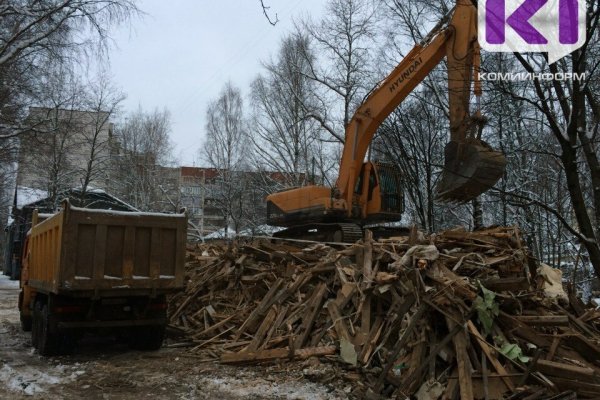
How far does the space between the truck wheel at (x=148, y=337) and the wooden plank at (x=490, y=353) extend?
16.1ft

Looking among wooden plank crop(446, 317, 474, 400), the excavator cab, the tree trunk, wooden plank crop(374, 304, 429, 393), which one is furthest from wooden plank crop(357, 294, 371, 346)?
the excavator cab

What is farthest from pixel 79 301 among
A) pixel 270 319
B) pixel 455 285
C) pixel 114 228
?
pixel 455 285

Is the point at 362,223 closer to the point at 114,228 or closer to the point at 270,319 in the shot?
the point at 270,319

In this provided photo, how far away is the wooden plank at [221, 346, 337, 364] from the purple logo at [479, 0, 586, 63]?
459 cm

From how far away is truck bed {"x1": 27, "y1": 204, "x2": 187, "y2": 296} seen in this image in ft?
25.3

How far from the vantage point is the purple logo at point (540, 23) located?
5.96 meters

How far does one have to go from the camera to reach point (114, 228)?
26.7 feet

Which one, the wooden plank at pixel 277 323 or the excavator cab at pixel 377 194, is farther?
the excavator cab at pixel 377 194

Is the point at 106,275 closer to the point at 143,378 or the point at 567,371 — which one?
the point at 143,378

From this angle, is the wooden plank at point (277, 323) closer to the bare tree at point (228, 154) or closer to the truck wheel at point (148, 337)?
the truck wheel at point (148, 337)

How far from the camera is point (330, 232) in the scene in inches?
569

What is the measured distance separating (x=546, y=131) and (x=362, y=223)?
37.1 ft

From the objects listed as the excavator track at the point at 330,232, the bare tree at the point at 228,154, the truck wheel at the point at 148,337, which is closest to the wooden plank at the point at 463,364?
the truck wheel at the point at 148,337

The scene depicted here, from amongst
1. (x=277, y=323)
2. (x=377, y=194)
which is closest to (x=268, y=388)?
(x=277, y=323)
